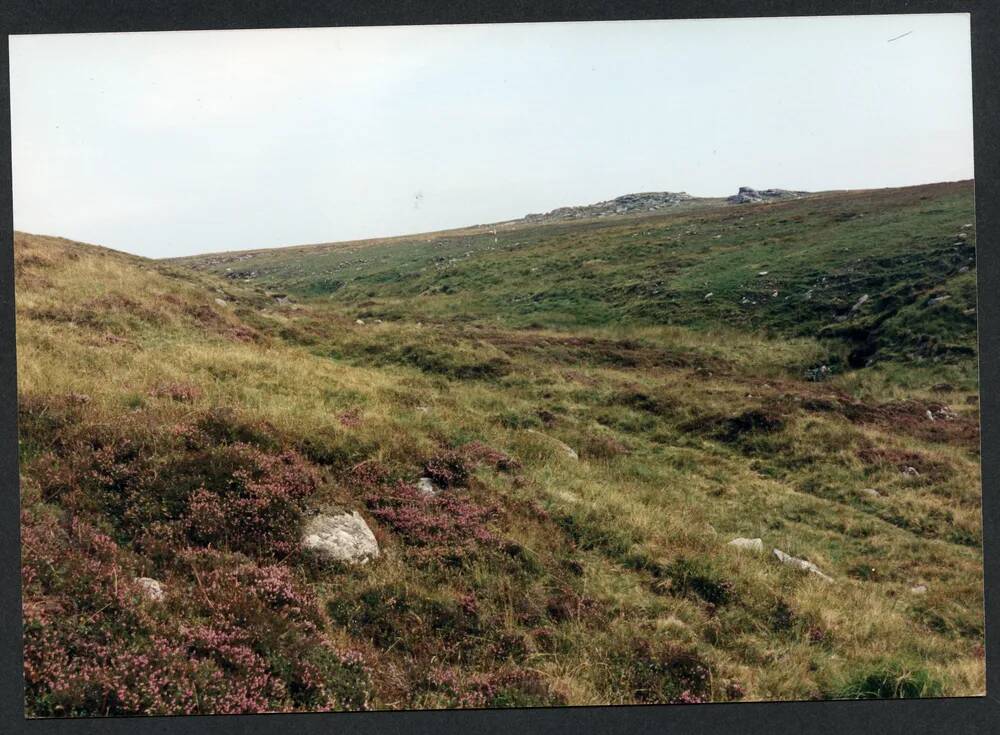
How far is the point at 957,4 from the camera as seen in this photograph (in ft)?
25.3

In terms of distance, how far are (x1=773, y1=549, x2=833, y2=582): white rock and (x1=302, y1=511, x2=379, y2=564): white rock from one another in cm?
593

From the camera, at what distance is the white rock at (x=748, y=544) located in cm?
821

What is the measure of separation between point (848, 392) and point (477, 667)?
15012mm

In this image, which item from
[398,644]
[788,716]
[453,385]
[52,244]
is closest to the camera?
[398,644]

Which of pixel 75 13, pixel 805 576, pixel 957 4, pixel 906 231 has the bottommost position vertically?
pixel 805 576

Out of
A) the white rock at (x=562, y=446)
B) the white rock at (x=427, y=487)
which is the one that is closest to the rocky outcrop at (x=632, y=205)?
the white rock at (x=562, y=446)

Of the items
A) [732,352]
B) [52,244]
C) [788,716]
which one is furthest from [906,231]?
[52,244]

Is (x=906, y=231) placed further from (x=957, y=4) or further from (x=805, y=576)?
(x=805, y=576)

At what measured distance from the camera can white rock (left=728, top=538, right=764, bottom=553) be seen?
26.9ft

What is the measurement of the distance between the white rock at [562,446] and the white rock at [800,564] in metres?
3.84

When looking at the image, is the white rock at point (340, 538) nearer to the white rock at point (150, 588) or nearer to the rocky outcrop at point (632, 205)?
the white rock at point (150, 588)

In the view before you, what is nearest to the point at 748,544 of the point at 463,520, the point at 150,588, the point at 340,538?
the point at 463,520

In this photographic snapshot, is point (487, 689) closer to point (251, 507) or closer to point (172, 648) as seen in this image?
point (172, 648)

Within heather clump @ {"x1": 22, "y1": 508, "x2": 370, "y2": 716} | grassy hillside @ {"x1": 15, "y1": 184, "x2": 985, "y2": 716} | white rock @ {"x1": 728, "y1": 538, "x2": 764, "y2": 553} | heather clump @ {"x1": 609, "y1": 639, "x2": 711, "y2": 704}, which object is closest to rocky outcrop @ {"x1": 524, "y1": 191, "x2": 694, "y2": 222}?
grassy hillside @ {"x1": 15, "y1": 184, "x2": 985, "y2": 716}
